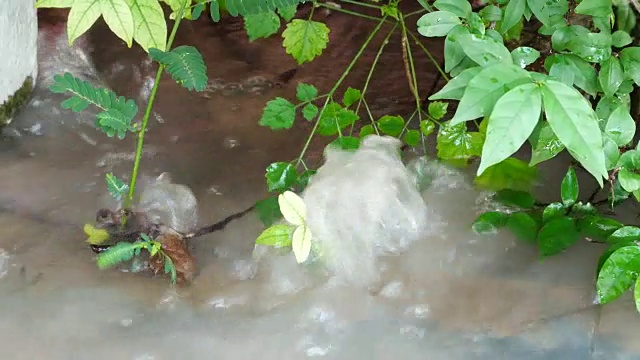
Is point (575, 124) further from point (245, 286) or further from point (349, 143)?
point (245, 286)

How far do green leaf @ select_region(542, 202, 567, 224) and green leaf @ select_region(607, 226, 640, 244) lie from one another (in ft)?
0.39

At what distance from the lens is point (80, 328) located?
45.1 inches

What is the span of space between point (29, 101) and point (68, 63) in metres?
0.18

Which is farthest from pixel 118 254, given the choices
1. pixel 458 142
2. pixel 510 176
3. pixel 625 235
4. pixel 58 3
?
pixel 625 235

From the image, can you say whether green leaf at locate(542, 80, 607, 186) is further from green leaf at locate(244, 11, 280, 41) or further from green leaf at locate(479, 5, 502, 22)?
green leaf at locate(244, 11, 280, 41)

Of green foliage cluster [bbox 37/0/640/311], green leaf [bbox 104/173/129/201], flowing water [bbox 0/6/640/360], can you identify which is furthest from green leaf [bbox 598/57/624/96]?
green leaf [bbox 104/173/129/201]

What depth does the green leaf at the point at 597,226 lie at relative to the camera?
1193 mm

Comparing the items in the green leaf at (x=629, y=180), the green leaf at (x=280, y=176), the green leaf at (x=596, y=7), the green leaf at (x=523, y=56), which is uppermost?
the green leaf at (x=596, y=7)

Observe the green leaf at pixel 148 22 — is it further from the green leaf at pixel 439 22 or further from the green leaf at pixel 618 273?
the green leaf at pixel 618 273

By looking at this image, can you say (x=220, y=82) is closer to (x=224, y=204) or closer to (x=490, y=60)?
(x=224, y=204)

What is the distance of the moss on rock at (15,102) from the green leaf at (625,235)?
4.49 feet

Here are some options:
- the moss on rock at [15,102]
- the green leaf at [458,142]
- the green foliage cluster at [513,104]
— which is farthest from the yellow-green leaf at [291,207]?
the moss on rock at [15,102]

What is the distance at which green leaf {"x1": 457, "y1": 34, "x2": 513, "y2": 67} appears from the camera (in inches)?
37.7

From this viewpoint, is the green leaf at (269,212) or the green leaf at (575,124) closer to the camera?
the green leaf at (575,124)
